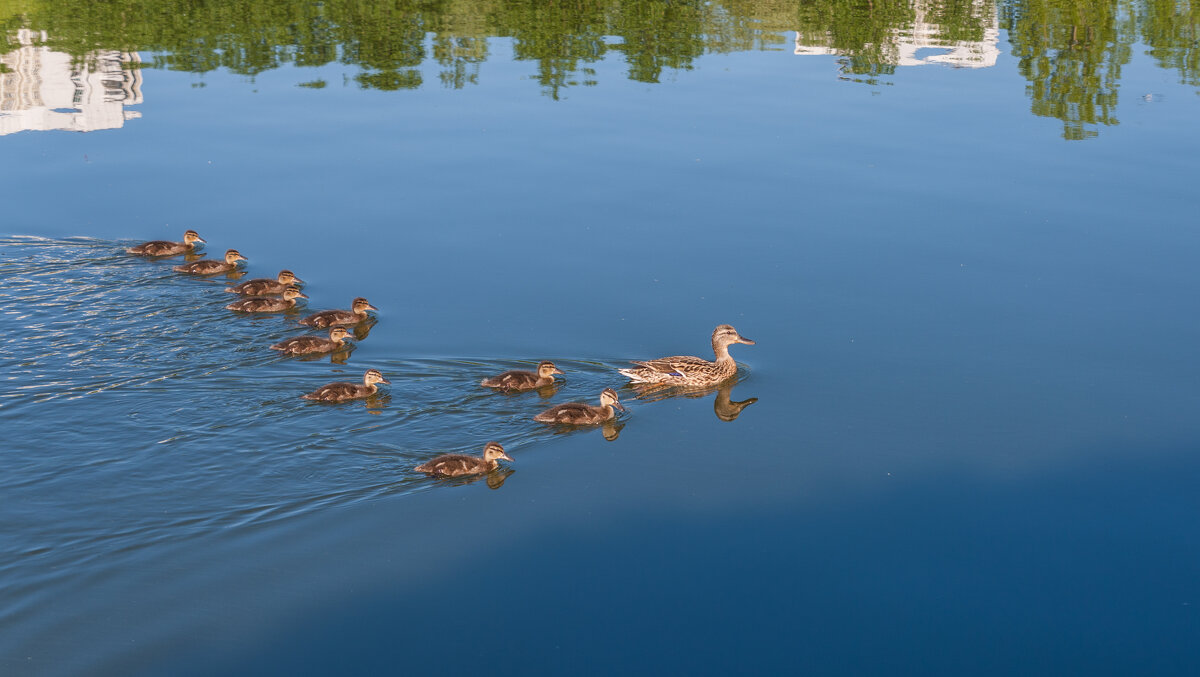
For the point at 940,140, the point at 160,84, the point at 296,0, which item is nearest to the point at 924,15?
the point at 940,140

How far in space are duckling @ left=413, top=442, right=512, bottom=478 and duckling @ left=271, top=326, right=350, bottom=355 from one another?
223 centimetres

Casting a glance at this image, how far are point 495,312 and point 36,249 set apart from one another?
14.3ft

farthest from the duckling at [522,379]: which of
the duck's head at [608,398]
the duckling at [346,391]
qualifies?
the duckling at [346,391]

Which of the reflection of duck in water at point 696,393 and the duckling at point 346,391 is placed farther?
the reflection of duck in water at point 696,393

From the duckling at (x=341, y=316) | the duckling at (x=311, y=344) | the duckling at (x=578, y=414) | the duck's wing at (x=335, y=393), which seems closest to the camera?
the duckling at (x=578, y=414)

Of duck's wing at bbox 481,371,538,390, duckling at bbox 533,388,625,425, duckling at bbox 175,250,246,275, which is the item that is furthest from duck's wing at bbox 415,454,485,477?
duckling at bbox 175,250,246,275

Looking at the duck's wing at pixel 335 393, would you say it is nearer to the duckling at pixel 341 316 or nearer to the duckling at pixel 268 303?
the duckling at pixel 341 316

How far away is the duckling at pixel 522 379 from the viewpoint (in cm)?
907

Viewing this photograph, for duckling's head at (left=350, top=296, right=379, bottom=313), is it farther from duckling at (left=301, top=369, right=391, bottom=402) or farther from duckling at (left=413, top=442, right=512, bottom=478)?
duckling at (left=413, top=442, right=512, bottom=478)

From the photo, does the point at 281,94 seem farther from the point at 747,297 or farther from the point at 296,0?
the point at 747,297

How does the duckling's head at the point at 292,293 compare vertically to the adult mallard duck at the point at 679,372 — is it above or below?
above

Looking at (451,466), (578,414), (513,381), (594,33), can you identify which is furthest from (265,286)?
(594,33)

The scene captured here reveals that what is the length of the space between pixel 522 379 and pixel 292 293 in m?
2.72

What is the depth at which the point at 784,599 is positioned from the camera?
6.62 meters
